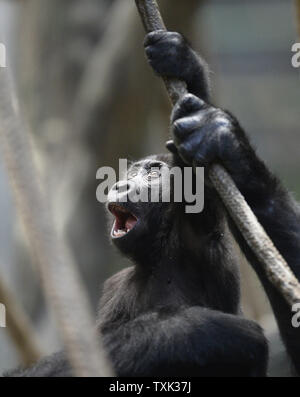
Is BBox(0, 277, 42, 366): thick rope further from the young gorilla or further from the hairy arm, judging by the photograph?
the hairy arm

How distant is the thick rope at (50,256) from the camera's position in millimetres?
1915

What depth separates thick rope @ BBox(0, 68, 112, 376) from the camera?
1915 millimetres

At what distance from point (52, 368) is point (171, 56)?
1161 millimetres

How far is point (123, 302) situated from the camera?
140 inches

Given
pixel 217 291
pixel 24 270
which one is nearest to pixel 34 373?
pixel 217 291

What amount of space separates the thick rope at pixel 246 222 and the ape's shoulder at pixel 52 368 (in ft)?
2.79

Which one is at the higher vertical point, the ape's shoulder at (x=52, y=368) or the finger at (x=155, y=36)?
the finger at (x=155, y=36)

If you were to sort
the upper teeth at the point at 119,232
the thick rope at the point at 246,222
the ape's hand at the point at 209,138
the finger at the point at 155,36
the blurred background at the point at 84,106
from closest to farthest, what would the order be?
the thick rope at the point at 246,222 < the ape's hand at the point at 209,138 < the finger at the point at 155,36 < the upper teeth at the point at 119,232 < the blurred background at the point at 84,106

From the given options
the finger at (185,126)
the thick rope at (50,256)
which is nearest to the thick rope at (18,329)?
the finger at (185,126)

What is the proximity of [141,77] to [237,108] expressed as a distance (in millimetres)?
5182

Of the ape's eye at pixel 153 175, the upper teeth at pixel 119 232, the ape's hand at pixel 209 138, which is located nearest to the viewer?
the ape's hand at pixel 209 138

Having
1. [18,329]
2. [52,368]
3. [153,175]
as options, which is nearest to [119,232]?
[153,175]

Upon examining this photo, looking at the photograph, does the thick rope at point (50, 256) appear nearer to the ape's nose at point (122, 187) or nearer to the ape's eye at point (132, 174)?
the ape's nose at point (122, 187)
